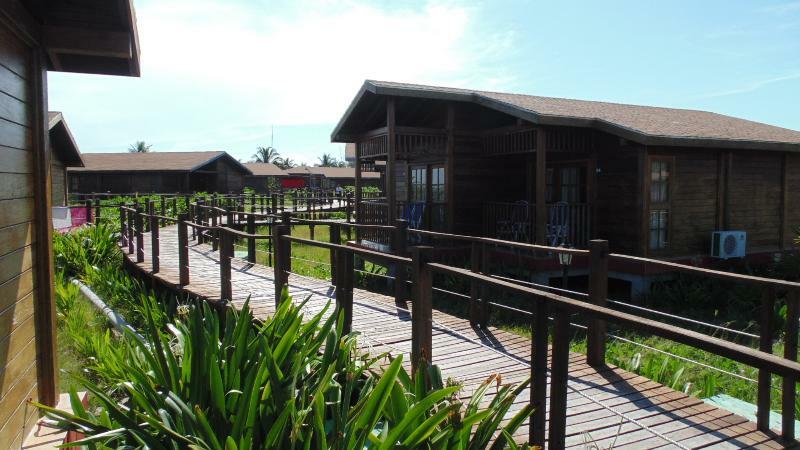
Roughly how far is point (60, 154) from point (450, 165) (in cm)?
1756

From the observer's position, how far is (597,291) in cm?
497

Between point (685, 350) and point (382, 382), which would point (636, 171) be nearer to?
point (685, 350)

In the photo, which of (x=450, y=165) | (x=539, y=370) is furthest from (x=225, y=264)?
(x=450, y=165)

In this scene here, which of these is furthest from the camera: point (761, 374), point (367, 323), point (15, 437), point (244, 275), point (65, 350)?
point (244, 275)

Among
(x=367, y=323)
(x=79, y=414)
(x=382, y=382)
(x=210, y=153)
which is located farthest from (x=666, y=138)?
(x=210, y=153)

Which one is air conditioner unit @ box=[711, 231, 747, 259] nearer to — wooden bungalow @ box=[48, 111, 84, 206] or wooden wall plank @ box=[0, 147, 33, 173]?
wooden wall plank @ box=[0, 147, 33, 173]

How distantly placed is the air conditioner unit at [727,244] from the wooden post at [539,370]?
37.3 ft

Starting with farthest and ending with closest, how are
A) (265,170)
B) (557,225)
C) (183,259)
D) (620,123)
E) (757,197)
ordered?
(265,170), (757,197), (557,225), (620,123), (183,259)

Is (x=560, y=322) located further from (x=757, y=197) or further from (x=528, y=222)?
(x=757, y=197)

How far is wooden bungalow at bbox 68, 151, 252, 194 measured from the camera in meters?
41.2

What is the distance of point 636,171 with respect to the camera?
11906 mm

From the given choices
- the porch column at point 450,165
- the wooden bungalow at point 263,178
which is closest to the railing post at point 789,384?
the porch column at point 450,165

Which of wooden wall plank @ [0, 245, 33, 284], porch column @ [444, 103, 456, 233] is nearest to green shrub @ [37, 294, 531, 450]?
wooden wall plank @ [0, 245, 33, 284]

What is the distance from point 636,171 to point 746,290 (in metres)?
2.94
